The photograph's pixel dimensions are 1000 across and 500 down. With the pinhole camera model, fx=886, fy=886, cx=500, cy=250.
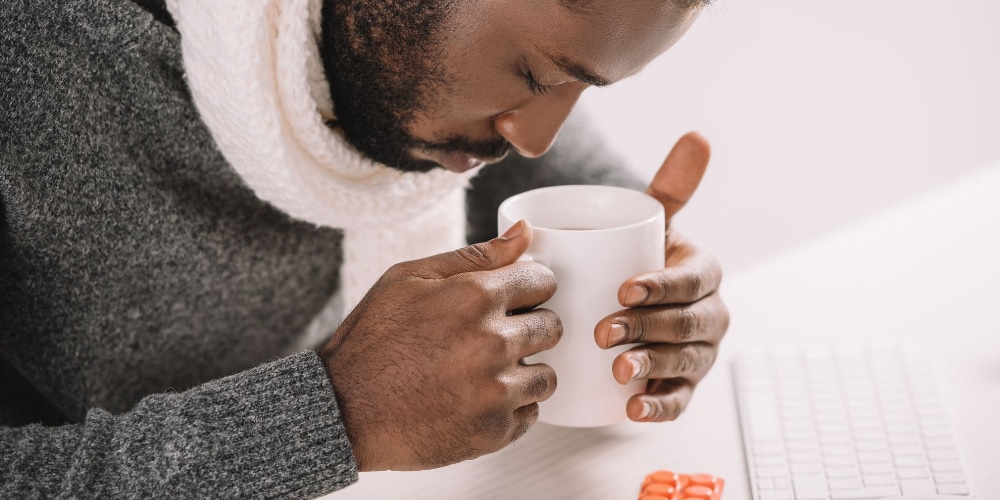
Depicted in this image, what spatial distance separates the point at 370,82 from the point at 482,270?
0.98 feet

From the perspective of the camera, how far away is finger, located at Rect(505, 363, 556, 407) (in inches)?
24.3

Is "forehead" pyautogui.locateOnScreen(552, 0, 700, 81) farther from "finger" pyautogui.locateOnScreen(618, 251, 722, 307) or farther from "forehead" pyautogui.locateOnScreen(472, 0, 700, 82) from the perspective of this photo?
"finger" pyautogui.locateOnScreen(618, 251, 722, 307)

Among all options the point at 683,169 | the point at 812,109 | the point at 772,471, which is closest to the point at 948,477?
the point at 772,471

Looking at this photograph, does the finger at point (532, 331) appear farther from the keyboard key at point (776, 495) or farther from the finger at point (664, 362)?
the keyboard key at point (776, 495)

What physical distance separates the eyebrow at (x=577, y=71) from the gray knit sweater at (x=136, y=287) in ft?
1.00

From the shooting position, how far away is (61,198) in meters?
0.80

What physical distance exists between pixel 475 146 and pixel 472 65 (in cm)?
10

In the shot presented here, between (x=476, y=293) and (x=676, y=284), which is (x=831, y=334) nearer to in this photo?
(x=676, y=284)

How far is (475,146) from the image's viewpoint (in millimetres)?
853

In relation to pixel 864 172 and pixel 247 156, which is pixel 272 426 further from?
pixel 864 172

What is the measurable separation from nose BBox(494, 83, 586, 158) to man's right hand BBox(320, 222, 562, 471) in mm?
204

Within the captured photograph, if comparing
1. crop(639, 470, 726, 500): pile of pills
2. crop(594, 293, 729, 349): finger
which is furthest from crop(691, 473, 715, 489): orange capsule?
crop(594, 293, 729, 349): finger

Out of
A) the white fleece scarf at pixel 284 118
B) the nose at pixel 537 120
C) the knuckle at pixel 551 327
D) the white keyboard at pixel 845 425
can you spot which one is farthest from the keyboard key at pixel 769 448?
the white fleece scarf at pixel 284 118

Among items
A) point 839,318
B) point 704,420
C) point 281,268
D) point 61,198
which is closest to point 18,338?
point 61,198
